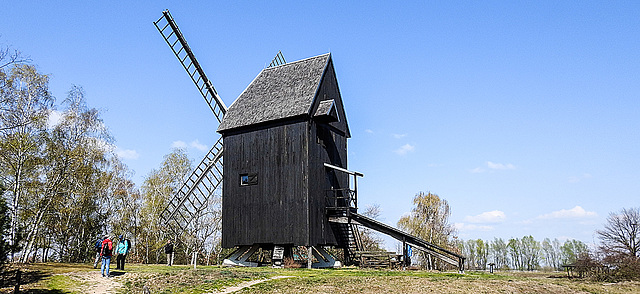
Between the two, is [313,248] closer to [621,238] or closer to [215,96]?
[215,96]

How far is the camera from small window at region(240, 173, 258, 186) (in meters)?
28.8

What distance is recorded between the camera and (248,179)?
29.0 m

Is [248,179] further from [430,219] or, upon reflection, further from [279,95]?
[430,219]

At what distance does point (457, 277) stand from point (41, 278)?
53.6 feet

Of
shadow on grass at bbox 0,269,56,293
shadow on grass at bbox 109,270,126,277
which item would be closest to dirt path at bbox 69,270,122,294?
shadow on grass at bbox 109,270,126,277

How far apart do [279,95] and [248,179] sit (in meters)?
5.08

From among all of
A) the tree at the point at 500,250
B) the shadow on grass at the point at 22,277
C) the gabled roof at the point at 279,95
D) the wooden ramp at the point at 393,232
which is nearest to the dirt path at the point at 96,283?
the shadow on grass at the point at 22,277

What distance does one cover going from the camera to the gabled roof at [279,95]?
2820 cm

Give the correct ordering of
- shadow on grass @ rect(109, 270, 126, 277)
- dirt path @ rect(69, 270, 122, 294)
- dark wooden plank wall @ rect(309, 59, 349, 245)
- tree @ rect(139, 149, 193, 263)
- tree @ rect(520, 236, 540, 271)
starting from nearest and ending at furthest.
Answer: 1. dirt path @ rect(69, 270, 122, 294)
2. shadow on grass @ rect(109, 270, 126, 277)
3. dark wooden plank wall @ rect(309, 59, 349, 245)
4. tree @ rect(139, 149, 193, 263)
5. tree @ rect(520, 236, 540, 271)

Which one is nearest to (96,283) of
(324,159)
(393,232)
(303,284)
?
(303,284)

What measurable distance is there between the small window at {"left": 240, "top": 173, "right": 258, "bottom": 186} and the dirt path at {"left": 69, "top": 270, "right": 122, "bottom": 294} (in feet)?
31.2

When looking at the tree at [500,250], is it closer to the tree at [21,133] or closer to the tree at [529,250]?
the tree at [529,250]

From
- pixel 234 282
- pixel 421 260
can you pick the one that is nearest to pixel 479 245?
pixel 421 260

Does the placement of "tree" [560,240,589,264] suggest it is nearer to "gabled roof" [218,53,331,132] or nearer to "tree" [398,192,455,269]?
"tree" [398,192,455,269]
